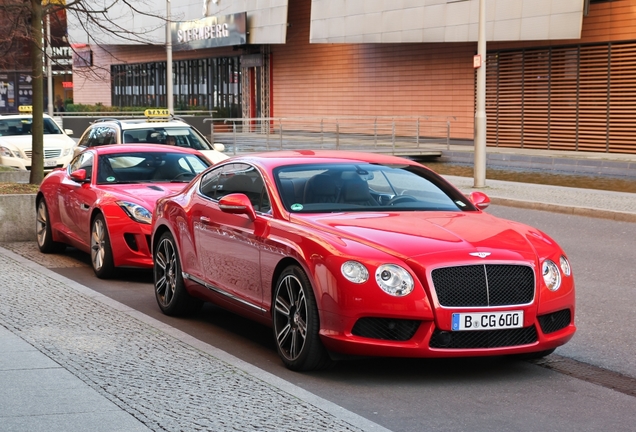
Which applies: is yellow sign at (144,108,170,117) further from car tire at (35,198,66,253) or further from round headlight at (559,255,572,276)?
round headlight at (559,255,572,276)

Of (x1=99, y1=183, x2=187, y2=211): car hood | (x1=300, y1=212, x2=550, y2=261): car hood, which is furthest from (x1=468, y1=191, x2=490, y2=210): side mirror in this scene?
(x1=99, y1=183, x2=187, y2=211): car hood

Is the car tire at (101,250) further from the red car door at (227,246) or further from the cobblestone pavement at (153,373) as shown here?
the red car door at (227,246)

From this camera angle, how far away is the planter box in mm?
14445

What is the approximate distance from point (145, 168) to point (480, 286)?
22.1 ft

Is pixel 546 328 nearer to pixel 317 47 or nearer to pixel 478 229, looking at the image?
pixel 478 229

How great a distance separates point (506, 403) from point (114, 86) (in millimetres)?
63651

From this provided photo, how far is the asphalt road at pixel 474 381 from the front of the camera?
5.98 meters

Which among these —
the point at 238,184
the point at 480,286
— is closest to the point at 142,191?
the point at 238,184

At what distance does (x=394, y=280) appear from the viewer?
669cm

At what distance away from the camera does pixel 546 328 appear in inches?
276

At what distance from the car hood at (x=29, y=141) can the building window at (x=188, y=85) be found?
69.6 ft

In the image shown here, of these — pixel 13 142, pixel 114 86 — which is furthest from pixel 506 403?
pixel 114 86

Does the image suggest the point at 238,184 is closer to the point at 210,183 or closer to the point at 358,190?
the point at 210,183

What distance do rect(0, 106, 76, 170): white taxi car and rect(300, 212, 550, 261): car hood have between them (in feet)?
61.1
